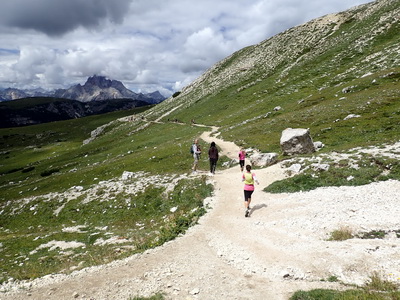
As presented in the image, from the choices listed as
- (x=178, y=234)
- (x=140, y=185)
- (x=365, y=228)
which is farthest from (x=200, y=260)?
(x=140, y=185)

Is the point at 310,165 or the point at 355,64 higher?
the point at 355,64

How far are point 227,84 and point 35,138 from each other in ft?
480

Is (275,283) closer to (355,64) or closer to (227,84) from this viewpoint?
(355,64)

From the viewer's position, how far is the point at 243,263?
11734mm

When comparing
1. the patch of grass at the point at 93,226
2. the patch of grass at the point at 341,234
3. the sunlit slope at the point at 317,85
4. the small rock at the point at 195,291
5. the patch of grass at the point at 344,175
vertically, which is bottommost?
Answer: the patch of grass at the point at 93,226

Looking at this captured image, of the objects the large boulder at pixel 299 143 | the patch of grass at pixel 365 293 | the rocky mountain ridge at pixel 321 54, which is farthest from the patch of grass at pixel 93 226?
the rocky mountain ridge at pixel 321 54

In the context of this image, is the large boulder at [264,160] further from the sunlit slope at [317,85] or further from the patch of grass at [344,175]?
the patch of grass at [344,175]

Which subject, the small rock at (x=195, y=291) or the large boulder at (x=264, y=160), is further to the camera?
the large boulder at (x=264, y=160)

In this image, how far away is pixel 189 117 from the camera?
92.8m

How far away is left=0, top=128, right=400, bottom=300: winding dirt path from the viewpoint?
995 centimetres

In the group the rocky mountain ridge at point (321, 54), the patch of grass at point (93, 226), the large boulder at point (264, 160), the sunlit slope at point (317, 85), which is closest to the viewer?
the patch of grass at point (93, 226)

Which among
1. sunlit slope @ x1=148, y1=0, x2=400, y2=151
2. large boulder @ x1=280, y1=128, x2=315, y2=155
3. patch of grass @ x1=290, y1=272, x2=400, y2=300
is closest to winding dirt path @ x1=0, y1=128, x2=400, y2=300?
patch of grass @ x1=290, y1=272, x2=400, y2=300

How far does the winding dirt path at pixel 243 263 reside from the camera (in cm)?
995

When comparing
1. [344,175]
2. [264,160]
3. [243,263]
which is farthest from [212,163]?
[243,263]
